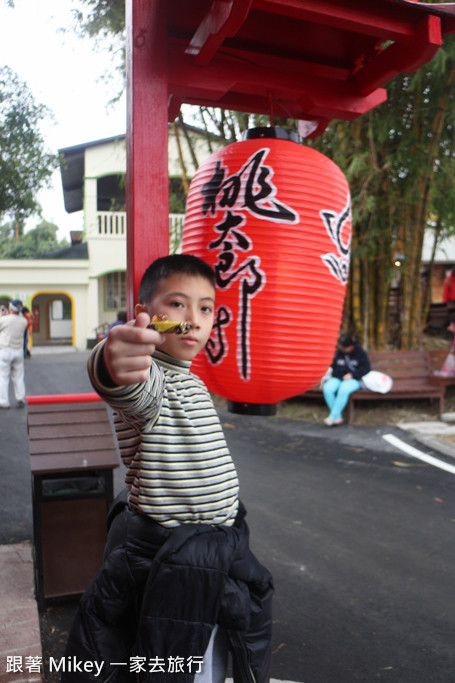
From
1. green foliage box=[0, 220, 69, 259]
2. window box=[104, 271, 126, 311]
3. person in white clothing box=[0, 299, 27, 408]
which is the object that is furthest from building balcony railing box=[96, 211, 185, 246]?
green foliage box=[0, 220, 69, 259]

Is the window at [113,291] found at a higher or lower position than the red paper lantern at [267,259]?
higher

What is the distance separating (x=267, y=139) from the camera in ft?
6.38

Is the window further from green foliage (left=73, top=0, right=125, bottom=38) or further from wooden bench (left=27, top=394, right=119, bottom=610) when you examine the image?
wooden bench (left=27, top=394, right=119, bottom=610)

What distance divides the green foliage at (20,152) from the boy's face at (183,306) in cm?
349

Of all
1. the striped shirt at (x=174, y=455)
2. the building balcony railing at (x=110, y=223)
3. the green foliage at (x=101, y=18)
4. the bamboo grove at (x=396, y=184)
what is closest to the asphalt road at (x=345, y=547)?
the striped shirt at (x=174, y=455)

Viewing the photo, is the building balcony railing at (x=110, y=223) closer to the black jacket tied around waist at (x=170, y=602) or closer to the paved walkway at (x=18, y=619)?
the paved walkway at (x=18, y=619)

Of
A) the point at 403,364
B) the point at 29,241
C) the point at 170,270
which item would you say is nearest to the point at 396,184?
the point at 403,364

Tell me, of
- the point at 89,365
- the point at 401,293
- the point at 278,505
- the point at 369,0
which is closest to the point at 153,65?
the point at 369,0

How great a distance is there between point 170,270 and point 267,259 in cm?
44

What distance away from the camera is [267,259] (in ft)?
6.08

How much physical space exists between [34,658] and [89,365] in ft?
5.64

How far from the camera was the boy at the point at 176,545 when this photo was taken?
1426mm

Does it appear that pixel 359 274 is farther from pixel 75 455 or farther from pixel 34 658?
pixel 34 658

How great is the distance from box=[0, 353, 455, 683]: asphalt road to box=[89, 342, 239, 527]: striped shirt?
1462 millimetres
